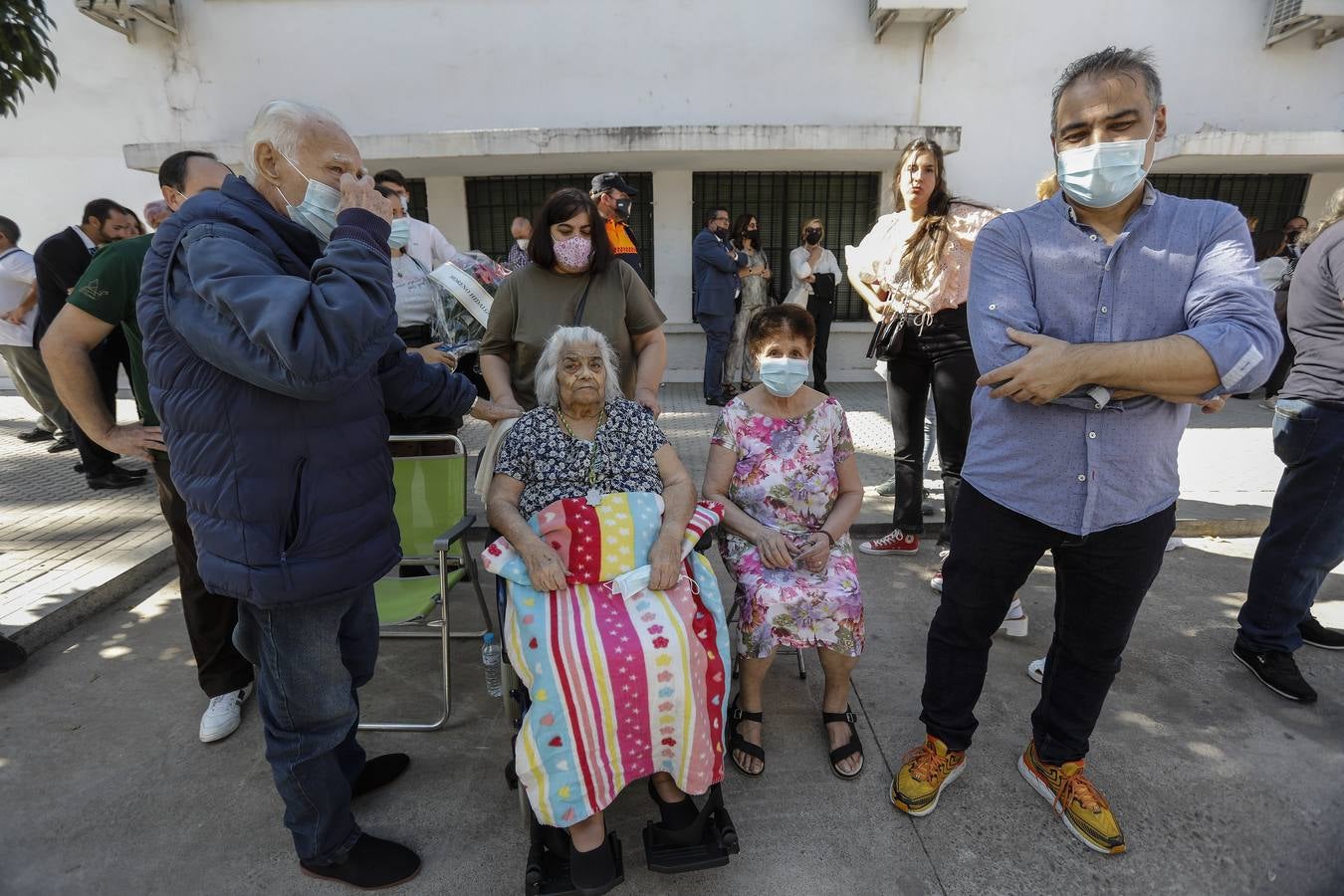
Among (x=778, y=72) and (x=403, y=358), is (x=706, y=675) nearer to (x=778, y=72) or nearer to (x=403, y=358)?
(x=403, y=358)

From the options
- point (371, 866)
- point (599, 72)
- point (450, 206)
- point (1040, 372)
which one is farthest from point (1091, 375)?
point (450, 206)

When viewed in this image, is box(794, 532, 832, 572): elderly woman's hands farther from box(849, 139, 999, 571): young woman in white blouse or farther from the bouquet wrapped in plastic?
the bouquet wrapped in plastic

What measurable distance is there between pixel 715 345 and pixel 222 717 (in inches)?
239

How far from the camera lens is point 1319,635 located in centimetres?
309

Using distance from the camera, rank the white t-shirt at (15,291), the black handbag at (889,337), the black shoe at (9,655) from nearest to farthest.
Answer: the black shoe at (9,655) < the black handbag at (889,337) < the white t-shirt at (15,291)

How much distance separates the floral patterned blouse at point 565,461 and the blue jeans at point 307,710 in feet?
2.18

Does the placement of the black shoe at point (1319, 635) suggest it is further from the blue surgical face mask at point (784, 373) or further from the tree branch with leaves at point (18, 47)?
the tree branch with leaves at point (18, 47)

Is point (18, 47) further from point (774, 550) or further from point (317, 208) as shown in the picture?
point (774, 550)

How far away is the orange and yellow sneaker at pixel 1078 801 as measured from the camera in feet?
6.61

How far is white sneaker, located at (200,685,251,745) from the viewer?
252 cm

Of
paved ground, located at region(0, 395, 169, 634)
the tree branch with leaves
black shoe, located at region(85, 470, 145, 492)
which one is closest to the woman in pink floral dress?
the tree branch with leaves

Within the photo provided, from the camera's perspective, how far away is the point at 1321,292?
102 inches

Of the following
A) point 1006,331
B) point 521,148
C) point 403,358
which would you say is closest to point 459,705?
point 403,358

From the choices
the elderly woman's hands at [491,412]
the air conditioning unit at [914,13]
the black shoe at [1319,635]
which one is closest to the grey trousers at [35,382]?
the elderly woman's hands at [491,412]
